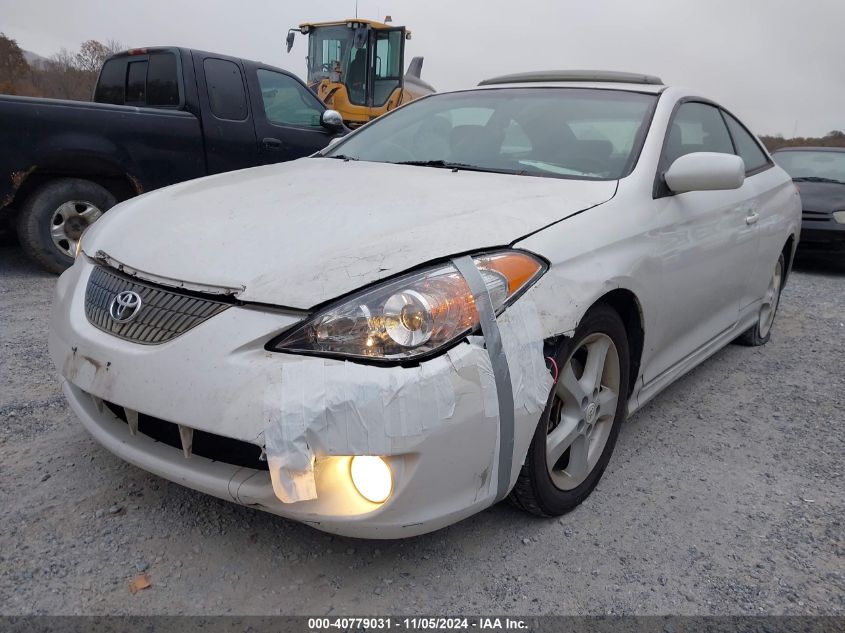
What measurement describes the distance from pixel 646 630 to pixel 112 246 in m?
1.99

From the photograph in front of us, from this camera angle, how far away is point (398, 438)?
1.62 meters

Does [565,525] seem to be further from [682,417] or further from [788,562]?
[682,417]

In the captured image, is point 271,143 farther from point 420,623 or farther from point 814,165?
point 814,165

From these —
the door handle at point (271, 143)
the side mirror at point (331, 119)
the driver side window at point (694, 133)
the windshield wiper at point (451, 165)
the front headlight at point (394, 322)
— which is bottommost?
the door handle at point (271, 143)

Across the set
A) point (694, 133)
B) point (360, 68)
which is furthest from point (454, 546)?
point (360, 68)

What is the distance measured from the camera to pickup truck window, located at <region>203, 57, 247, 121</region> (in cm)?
575

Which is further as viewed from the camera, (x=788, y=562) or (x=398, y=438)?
(x=788, y=562)

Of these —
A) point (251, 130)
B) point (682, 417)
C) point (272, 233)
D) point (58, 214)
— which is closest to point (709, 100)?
point (682, 417)

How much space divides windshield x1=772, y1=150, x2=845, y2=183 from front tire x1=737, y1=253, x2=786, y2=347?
432 cm

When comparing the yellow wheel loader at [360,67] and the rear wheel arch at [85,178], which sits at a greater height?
the yellow wheel loader at [360,67]

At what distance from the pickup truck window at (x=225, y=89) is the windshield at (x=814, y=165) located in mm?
6254

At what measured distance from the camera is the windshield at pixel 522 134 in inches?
107

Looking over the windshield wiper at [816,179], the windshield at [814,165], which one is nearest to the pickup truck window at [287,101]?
the windshield at [814,165]

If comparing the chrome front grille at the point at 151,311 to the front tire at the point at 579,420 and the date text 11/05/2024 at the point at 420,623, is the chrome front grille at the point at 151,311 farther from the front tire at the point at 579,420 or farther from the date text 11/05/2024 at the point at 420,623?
the front tire at the point at 579,420
